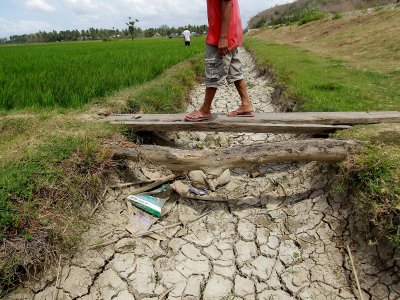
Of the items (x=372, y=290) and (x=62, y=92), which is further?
(x=62, y=92)

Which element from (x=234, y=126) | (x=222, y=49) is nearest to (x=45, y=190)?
(x=234, y=126)

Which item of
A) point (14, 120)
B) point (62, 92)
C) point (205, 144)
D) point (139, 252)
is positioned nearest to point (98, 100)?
point (62, 92)

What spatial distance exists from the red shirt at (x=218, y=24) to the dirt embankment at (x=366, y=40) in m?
4.29

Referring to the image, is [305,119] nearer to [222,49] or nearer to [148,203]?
[222,49]

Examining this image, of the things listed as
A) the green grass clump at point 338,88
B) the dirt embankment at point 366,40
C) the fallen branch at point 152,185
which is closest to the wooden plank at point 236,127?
the fallen branch at point 152,185

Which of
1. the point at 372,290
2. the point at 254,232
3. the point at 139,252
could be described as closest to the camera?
the point at 372,290

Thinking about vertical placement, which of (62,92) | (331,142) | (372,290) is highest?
(62,92)

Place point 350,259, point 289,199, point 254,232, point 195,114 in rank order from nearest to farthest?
point 350,259
point 254,232
point 289,199
point 195,114

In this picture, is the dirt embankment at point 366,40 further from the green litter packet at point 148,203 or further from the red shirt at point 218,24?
the green litter packet at point 148,203

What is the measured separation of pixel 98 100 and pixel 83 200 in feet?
6.49

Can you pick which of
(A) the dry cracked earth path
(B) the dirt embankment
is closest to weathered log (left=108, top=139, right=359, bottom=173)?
(A) the dry cracked earth path

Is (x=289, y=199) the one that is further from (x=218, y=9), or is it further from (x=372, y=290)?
(x=218, y=9)

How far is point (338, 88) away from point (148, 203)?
3422 millimetres

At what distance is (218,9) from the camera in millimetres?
2660
